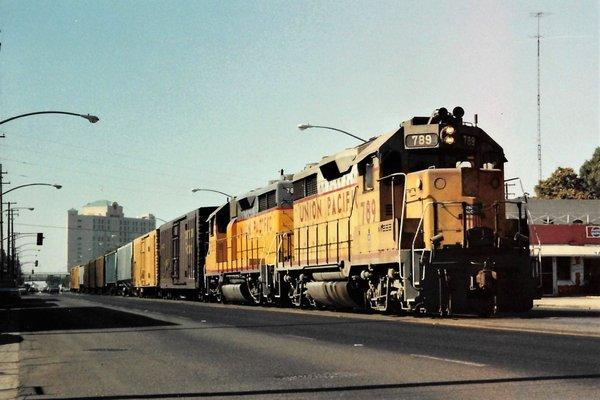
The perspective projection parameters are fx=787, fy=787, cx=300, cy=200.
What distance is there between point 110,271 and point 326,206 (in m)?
60.7

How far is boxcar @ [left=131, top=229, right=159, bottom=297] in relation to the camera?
2274 inches

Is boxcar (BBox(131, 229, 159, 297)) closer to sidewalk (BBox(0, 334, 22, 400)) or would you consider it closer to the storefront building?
the storefront building

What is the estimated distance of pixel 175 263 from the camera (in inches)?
1982

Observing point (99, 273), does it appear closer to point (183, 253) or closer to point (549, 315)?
point (183, 253)

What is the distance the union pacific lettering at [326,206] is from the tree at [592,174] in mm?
66613

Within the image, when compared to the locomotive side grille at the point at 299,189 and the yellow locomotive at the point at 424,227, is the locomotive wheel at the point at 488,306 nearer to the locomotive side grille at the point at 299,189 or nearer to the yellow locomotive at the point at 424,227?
the yellow locomotive at the point at 424,227

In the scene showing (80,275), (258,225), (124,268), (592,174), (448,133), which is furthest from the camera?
(80,275)

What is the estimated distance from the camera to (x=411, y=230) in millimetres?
21109

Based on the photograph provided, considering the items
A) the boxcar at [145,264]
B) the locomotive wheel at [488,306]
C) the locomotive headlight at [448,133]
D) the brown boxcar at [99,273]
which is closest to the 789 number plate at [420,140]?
the locomotive headlight at [448,133]

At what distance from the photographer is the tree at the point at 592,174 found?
8850 cm

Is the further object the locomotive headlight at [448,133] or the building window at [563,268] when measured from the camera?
the building window at [563,268]

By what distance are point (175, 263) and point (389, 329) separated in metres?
33.7

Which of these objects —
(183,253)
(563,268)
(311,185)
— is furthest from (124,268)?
(311,185)

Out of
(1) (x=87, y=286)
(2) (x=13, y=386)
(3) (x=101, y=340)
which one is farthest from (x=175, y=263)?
(1) (x=87, y=286)
